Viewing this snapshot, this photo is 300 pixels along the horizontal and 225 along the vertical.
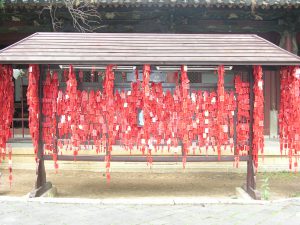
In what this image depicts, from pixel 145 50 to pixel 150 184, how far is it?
3142 millimetres

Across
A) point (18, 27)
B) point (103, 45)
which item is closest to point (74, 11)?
point (18, 27)

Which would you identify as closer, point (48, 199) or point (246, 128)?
point (48, 199)

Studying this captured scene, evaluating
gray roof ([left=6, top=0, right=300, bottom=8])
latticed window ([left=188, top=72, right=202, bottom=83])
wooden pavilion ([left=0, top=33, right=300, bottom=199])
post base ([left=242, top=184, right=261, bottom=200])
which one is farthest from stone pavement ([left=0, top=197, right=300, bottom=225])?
latticed window ([left=188, top=72, right=202, bottom=83])

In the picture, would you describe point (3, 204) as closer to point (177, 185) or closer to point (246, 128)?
→ point (177, 185)

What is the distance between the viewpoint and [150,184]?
927 cm

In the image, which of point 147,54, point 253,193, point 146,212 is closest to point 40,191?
point 146,212

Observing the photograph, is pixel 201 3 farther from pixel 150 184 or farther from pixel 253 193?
pixel 253 193

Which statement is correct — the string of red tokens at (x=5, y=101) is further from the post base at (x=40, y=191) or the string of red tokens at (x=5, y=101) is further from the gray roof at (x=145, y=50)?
the post base at (x=40, y=191)

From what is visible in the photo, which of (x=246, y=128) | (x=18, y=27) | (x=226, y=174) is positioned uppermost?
(x=18, y=27)

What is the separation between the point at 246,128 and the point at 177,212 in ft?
7.60

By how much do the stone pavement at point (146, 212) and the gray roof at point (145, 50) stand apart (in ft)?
7.54

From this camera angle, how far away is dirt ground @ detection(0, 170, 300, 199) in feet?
27.6

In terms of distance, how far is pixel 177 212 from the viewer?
652cm

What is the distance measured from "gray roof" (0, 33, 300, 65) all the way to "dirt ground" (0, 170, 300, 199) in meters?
2.29
